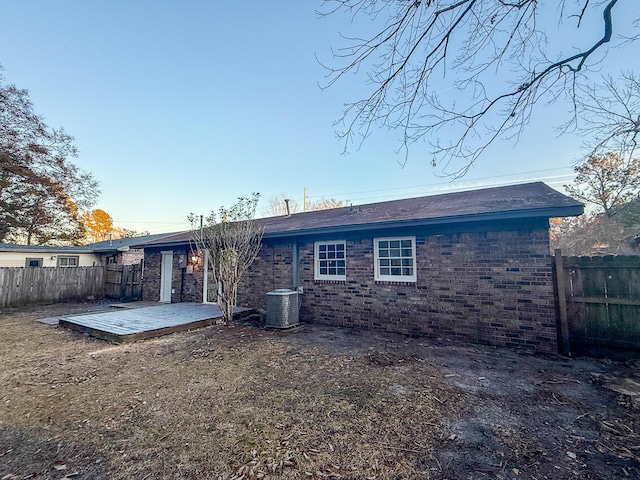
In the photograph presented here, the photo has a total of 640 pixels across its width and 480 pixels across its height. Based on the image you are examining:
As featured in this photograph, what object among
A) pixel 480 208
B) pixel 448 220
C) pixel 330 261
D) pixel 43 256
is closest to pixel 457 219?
pixel 448 220

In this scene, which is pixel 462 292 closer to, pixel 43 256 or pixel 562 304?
pixel 562 304

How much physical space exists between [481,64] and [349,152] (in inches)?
70.7

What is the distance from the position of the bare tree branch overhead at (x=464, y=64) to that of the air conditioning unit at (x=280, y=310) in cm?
463

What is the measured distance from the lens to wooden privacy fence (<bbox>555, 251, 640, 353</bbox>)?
462 centimetres

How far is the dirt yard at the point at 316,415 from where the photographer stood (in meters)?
2.16

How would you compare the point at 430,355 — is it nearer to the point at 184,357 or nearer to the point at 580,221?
the point at 184,357

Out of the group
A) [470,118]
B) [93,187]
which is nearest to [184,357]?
[470,118]

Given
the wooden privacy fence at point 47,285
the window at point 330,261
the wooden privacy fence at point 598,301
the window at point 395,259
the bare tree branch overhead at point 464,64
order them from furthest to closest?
the wooden privacy fence at point 47,285, the window at point 330,261, the window at point 395,259, the wooden privacy fence at point 598,301, the bare tree branch overhead at point 464,64

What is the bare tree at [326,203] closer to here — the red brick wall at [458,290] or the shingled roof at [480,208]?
the shingled roof at [480,208]

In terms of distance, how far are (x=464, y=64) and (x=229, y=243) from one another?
242 inches

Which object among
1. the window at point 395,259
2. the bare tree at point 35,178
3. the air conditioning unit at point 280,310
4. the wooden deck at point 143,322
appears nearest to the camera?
the wooden deck at point 143,322

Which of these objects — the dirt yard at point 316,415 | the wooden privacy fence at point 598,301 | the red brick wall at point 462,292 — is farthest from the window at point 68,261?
the wooden privacy fence at point 598,301

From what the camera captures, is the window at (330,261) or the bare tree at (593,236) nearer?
the window at (330,261)

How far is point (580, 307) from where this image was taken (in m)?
4.99
